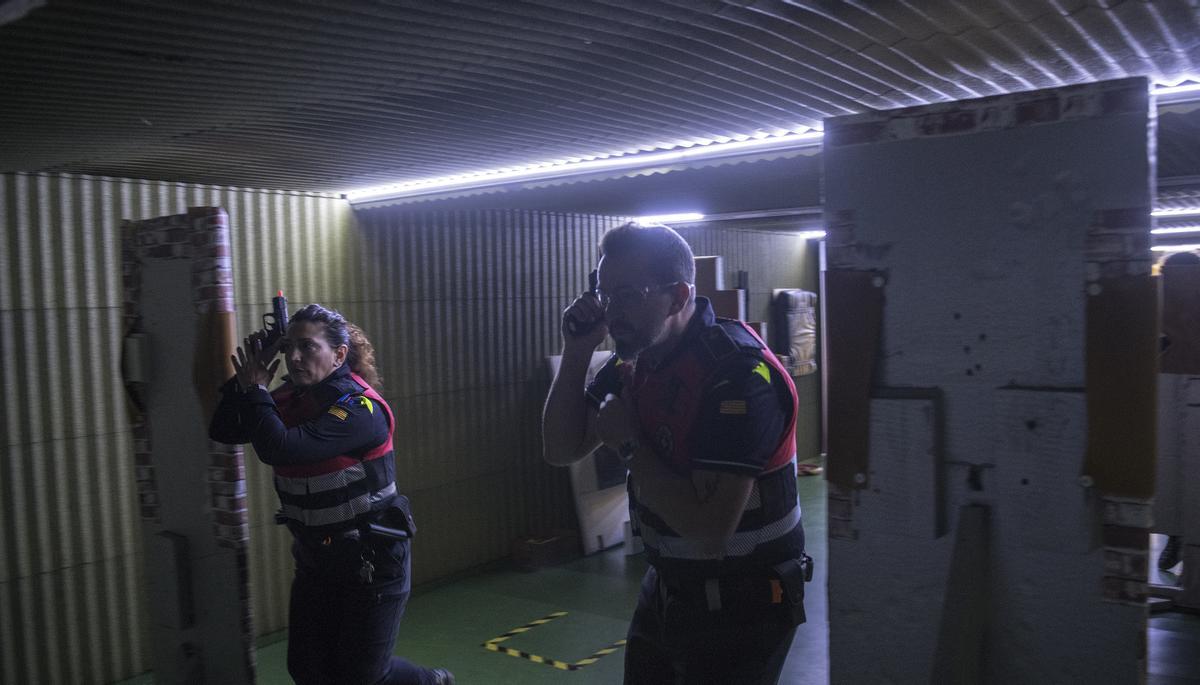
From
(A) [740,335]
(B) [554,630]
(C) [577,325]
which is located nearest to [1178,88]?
(A) [740,335]

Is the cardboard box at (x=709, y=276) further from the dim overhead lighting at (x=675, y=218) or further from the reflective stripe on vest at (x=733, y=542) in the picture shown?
the reflective stripe on vest at (x=733, y=542)

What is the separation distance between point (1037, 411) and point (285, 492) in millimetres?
2688

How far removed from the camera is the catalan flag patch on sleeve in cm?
234

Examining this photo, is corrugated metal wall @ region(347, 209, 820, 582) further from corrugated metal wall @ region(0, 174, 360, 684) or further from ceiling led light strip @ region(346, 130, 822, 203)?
corrugated metal wall @ region(0, 174, 360, 684)

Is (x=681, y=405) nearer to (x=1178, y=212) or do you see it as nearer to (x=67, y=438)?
(x=67, y=438)

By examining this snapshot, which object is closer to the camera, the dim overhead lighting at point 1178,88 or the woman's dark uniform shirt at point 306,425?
the woman's dark uniform shirt at point 306,425

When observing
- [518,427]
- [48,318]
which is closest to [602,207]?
[518,427]

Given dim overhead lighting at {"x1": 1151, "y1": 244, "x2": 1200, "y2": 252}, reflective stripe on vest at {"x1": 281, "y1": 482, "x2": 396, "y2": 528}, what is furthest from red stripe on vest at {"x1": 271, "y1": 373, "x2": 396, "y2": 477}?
dim overhead lighting at {"x1": 1151, "y1": 244, "x2": 1200, "y2": 252}

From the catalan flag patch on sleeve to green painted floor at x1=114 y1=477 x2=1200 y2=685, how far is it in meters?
3.13

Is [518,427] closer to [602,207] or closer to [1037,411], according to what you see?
[602,207]

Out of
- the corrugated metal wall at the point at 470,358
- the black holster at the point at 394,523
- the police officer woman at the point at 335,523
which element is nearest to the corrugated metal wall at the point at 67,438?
the corrugated metal wall at the point at 470,358

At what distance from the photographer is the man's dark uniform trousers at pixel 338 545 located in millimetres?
3479

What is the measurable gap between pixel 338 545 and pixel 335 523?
85 mm

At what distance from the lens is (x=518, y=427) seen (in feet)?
25.0
